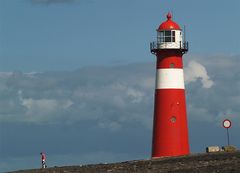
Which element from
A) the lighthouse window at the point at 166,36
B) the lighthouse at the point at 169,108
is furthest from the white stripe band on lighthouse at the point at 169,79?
the lighthouse window at the point at 166,36

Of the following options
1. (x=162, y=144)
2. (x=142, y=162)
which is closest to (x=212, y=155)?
(x=142, y=162)

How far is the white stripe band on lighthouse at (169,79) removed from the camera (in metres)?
51.2

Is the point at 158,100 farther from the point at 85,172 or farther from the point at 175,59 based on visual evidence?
the point at 85,172

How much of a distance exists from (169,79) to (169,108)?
179 centimetres

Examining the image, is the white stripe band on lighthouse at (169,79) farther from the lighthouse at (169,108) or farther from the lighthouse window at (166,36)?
the lighthouse window at (166,36)

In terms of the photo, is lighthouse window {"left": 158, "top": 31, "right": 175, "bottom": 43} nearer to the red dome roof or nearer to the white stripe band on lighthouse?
the red dome roof

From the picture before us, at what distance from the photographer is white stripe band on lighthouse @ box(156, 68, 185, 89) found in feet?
168

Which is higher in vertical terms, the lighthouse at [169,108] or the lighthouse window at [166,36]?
the lighthouse window at [166,36]

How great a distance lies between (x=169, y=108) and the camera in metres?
51.2

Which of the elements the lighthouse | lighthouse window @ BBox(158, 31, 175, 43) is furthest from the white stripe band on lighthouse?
lighthouse window @ BBox(158, 31, 175, 43)

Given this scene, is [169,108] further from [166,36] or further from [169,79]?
[166,36]

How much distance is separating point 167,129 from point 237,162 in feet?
43.6

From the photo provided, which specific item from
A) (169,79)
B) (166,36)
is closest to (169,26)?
(166,36)

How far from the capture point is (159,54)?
52.1 meters
